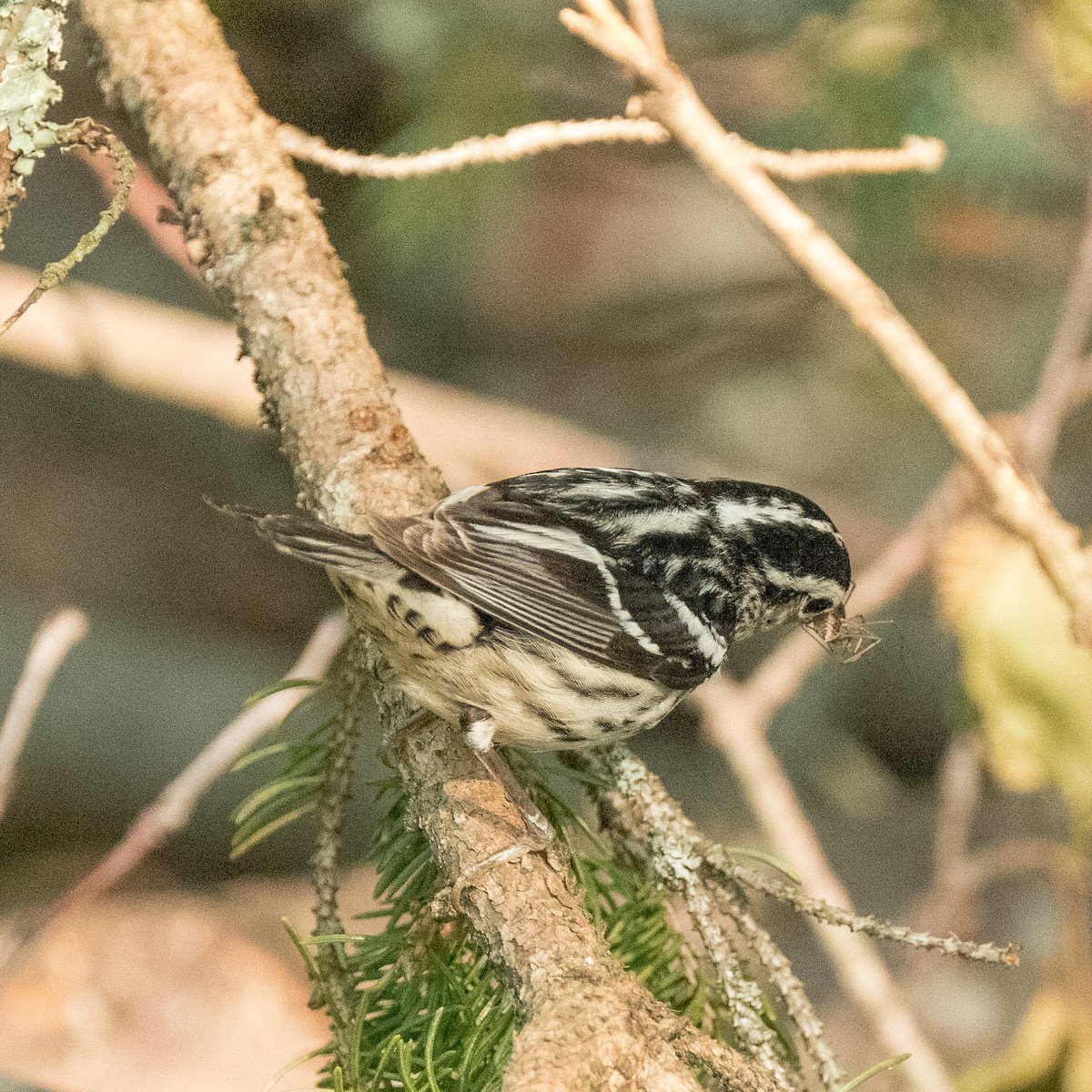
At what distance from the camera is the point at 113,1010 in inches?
74.0

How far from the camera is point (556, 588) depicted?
3.70ft

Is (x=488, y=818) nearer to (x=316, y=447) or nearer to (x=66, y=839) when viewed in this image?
(x=316, y=447)

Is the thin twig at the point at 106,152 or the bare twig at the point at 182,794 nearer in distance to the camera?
the thin twig at the point at 106,152

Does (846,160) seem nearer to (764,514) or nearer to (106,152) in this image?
(764,514)

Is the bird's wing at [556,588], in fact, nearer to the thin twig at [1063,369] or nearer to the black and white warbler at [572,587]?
the black and white warbler at [572,587]

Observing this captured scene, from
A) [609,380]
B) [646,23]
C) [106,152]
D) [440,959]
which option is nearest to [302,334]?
[106,152]

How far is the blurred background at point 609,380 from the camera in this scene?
1894 mm

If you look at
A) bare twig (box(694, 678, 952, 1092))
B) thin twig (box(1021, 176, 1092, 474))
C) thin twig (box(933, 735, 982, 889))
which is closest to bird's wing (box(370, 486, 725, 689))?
bare twig (box(694, 678, 952, 1092))

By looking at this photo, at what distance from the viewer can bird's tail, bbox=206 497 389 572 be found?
890 millimetres

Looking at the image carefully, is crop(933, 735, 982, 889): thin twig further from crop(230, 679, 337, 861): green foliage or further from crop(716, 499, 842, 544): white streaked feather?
crop(230, 679, 337, 861): green foliage

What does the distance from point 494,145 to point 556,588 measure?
0.48 m

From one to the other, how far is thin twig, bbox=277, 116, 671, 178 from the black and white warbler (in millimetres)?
358

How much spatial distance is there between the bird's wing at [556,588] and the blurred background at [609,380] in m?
0.58

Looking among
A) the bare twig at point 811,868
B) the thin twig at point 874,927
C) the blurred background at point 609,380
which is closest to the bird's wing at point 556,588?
the thin twig at point 874,927
